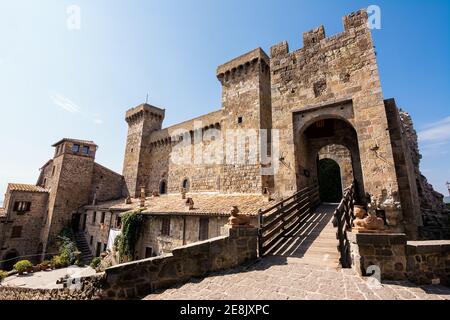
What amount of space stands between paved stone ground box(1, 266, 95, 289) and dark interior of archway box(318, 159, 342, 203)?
61.6ft

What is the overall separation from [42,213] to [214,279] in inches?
1077

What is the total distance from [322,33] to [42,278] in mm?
22597

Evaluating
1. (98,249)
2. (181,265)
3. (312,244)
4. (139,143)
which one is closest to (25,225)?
(98,249)

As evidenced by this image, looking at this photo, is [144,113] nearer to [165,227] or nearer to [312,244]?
[165,227]

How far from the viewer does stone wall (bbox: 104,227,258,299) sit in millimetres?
3820

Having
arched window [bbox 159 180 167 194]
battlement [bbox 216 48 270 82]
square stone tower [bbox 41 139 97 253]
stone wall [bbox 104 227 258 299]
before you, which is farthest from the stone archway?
square stone tower [bbox 41 139 97 253]

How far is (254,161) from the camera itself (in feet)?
46.2

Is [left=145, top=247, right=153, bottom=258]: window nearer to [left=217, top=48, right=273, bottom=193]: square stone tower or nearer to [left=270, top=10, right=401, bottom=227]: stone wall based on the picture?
[left=217, top=48, right=273, bottom=193]: square stone tower
